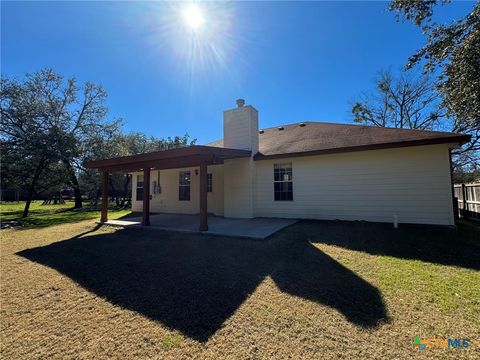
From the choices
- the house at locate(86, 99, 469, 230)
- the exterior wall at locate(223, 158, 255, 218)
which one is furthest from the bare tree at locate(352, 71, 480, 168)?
the exterior wall at locate(223, 158, 255, 218)

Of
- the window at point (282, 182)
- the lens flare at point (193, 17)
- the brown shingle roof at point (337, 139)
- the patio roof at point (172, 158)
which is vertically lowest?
the window at point (282, 182)

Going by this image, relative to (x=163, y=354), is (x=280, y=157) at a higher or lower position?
higher

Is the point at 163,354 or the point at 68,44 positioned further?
the point at 68,44

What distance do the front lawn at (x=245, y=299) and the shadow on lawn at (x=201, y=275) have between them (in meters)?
0.02

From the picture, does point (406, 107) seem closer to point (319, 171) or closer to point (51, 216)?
point (319, 171)

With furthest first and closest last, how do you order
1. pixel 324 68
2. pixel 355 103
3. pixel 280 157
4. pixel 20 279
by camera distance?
1. pixel 355 103
2. pixel 324 68
3. pixel 280 157
4. pixel 20 279

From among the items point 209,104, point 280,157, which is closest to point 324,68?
Answer: point 280,157

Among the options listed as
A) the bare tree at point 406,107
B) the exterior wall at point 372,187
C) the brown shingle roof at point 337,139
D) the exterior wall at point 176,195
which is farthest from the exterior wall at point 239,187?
the bare tree at point 406,107

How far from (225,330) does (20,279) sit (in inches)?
170

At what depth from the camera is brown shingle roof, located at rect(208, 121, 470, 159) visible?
763 centimetres

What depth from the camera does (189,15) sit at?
8.10 metres

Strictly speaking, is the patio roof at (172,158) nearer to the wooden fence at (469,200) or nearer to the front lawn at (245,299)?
the front lawn at (245,299)

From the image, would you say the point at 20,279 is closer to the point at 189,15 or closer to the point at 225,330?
the point at 225,330

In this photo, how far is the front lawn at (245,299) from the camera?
2395 mm
